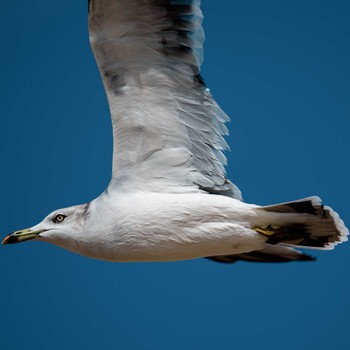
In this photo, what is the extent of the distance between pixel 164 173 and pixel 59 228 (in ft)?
2.70

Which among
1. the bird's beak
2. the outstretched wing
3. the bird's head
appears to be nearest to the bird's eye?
the bird's head

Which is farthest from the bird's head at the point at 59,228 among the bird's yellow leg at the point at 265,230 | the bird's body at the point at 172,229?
the bird's yellow leg at the point at 265,230

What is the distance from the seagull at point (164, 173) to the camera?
6.78 m

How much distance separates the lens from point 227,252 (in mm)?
6875

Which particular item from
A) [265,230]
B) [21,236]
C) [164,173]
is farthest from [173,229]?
[21,236]

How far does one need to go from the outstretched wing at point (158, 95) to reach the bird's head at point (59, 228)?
1.16 ft

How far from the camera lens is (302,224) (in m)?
6.86

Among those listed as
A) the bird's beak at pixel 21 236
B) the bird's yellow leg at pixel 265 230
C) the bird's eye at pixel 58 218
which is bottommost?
the bird's yellow leg at pixel 265 230

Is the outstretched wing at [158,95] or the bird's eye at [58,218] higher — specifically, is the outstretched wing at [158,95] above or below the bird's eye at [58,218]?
above

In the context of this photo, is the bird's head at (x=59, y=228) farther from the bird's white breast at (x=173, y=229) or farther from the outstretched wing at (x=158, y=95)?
the outstretched wing at (x=158, y=95)

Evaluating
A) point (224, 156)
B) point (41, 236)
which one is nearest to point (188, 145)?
point (224, 156)

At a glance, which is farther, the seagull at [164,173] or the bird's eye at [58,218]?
the bird's eye at [58,218]

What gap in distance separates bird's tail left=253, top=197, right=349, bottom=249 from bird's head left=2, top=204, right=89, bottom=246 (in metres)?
1.22

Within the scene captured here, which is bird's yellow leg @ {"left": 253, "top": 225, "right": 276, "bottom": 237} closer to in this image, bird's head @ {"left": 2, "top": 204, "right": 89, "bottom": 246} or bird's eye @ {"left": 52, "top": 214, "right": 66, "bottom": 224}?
bird's head @ {"left": 2, "top": 204, "right": 89, "bottom": 246}
